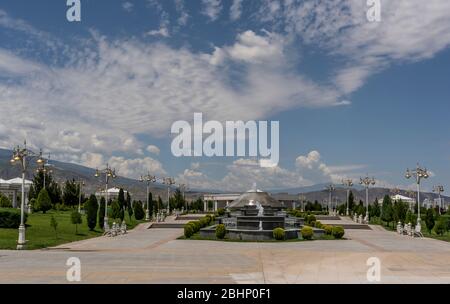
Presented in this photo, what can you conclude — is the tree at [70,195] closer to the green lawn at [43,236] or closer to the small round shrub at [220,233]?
the green lawn at [43,236]

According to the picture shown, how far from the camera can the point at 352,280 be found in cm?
1513

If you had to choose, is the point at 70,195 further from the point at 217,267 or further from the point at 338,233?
the point at 217,267

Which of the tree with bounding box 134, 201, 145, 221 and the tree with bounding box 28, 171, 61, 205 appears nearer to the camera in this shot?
the tree with bounding box 134, 201, 145, 221

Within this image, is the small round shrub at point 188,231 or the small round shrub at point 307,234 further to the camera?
→ the small round shrub at point 188,231

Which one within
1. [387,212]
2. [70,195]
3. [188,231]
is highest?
[70,195]

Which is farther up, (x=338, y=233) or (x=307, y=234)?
(x=307, y=234)

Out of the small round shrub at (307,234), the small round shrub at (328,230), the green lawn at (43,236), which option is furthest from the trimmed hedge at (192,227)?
the small round shrub at (328,230)

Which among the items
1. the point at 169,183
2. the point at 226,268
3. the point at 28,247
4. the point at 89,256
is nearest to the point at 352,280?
the point at 226,268

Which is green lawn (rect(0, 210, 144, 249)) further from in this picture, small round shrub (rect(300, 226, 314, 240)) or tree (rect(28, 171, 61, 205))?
tree (rect(28, 171, 61, 205))

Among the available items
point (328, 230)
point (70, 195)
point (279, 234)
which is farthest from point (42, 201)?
point (328, 230)

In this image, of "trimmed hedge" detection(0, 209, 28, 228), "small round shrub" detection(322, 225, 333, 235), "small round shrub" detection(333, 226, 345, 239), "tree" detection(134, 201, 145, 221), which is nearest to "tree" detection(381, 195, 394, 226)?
"small round shrub" detection(322, 225, 333, 235)

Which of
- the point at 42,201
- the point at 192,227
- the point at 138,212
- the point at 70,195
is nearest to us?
the point at 192,227

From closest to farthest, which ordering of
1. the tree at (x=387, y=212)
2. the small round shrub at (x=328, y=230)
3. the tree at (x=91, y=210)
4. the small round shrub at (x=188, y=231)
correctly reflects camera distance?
the small round shrub at (x=188, y=231) → the small round shrub at (x=328, y=230) → the tree at (x=91, y=210) → the tree at (x=387, y=212)
